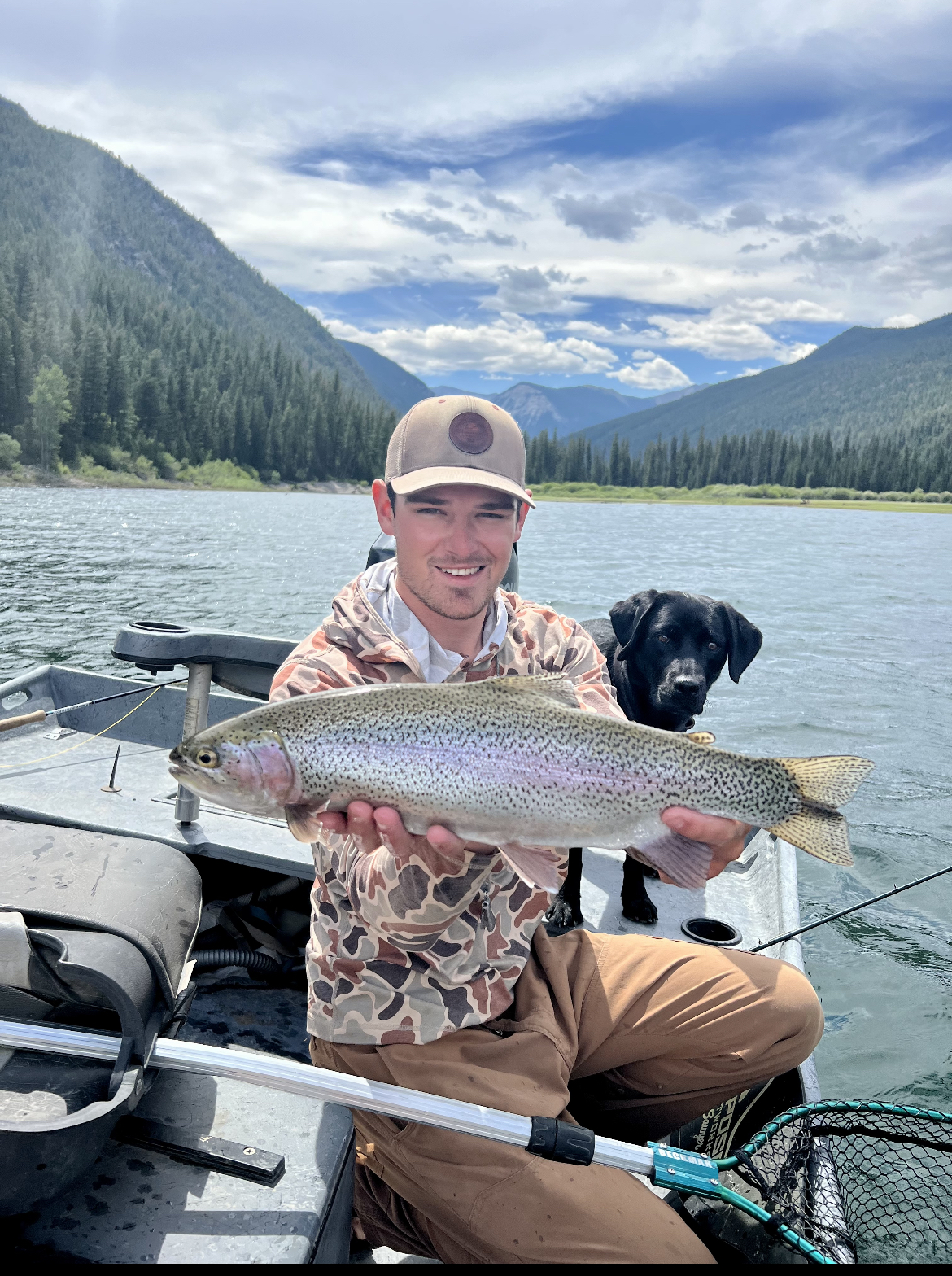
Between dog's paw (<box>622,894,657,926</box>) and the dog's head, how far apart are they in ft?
4.11

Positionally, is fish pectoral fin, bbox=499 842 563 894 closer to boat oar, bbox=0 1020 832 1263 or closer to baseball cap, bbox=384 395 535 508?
boat oar, bbox=0 1020 832 1263

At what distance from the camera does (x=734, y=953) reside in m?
3.61

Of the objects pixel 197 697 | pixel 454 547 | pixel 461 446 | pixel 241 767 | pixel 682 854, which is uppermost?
pixel 461 446

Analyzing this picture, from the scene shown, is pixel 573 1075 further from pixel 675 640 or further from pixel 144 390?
pixel 144 390

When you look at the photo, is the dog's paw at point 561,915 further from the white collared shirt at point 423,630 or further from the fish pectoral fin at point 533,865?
the fish pectoral fin at point 533,865

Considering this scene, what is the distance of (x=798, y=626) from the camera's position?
26.8 meters

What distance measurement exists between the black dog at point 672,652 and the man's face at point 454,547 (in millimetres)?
2487

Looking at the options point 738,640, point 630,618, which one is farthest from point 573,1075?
point 738,640

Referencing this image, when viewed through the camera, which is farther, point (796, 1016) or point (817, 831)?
point (796, 1016)

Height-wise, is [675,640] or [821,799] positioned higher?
[821,799]

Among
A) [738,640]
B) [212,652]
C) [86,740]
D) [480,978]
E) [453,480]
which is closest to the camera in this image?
[480,978]

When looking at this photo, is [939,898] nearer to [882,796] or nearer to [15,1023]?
[882,796]

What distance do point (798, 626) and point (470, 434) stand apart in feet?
83.0

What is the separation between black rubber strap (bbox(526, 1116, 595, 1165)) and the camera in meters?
2.71
